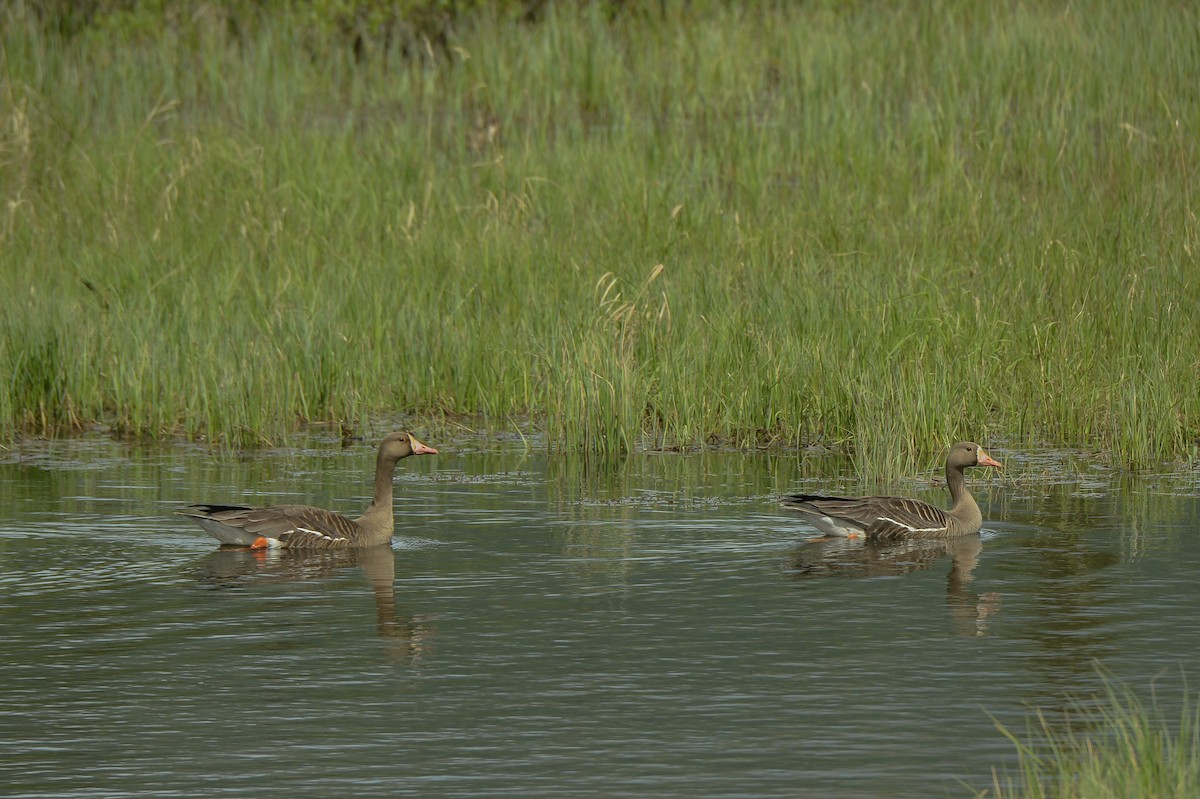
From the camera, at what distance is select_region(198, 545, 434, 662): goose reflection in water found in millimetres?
11438

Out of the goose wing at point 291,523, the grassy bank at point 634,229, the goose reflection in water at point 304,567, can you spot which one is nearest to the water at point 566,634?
the goose reflection in water at point 304,567

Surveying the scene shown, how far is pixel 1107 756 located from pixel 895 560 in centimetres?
521

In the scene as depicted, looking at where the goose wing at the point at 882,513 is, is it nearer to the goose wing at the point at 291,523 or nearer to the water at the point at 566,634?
the water at the point at 566,634

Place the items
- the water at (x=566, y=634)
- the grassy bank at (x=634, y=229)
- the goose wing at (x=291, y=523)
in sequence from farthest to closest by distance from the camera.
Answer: the grassy bank at (x=634, y=229) → the goose wing at (x=291, y=523) → the water at (x=566, y=634)

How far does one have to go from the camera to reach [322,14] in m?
25.6

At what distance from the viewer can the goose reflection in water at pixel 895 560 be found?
1121cm

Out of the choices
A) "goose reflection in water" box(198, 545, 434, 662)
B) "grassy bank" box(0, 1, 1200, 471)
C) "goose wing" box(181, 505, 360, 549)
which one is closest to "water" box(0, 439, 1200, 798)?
"goose reflection in water" box(198, 545, 434, 662)

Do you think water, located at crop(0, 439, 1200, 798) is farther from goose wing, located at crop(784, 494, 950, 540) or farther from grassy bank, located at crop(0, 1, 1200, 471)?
grassy bank, located at crop(0, 1, 1200, 471)

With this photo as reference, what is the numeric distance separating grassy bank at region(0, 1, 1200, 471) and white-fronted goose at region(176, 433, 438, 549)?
302 cm

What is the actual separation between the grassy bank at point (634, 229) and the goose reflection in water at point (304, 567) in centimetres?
329

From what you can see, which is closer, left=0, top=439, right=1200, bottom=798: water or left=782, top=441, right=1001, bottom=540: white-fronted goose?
left=0, top=439, right=1200, bottom=798: water

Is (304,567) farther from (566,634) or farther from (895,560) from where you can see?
(895,560)

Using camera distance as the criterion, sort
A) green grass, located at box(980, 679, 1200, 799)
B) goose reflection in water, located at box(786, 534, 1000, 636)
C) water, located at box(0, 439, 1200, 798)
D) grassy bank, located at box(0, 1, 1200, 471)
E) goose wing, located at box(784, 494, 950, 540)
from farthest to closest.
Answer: grassy bank, located at box(0, 1, 1200, 471) → goose wing, located at box(784, 494, 950, 540) → goose reflection in water, located at box(786, 534, 1000, 636) → water, located at box(0, 439, 1200, 798) → green grass, located at box(980, 679, 1200, 799)

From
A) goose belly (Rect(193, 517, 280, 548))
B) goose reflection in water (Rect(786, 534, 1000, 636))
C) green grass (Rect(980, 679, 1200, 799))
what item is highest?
goose belly (Rect(193, 517, 280, 548))
